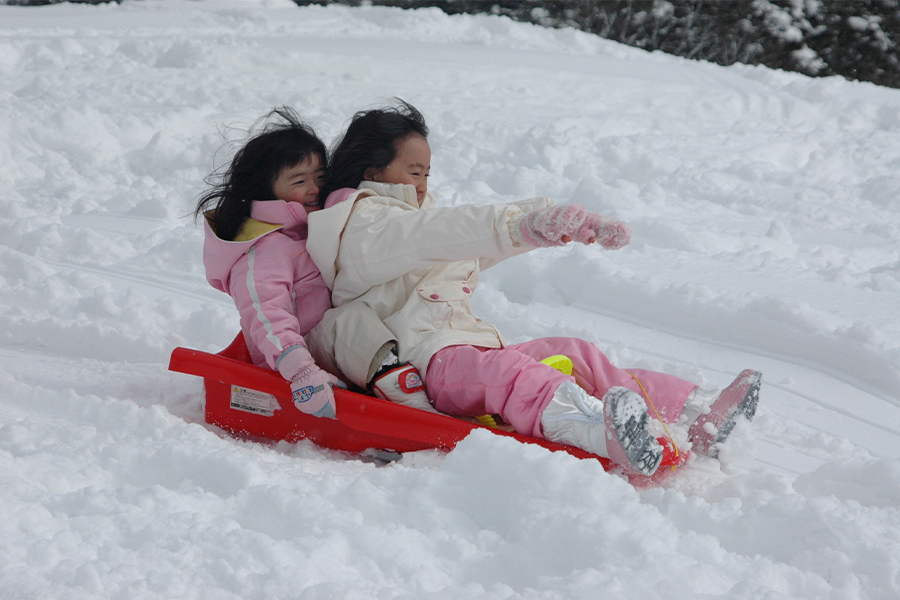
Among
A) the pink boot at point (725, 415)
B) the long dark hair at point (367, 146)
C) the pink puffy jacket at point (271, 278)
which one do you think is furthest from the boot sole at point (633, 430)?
the long dark hair at point (367, 146)

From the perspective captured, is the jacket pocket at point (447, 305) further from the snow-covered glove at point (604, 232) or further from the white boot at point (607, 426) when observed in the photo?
the snow-covered glove at point (604, 232)

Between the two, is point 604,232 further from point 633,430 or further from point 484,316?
point 484,316

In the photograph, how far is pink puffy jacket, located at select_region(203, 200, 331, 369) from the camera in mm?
2033

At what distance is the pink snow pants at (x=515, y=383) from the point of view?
1915 mm

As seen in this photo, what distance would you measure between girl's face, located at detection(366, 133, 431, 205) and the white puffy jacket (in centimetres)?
4

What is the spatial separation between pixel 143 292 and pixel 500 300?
4.63 ft

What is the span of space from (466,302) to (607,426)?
1.89 ft

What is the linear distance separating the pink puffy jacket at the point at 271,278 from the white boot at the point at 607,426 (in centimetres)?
67

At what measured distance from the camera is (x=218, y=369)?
2.10m

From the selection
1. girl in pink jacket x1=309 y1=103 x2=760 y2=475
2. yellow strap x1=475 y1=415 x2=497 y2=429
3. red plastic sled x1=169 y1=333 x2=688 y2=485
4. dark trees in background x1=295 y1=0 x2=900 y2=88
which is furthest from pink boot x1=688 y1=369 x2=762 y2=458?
dark trees in background x1=295 y1=0 x2=900 y2=88

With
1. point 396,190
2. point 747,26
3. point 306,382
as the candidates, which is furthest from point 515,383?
point 747,26

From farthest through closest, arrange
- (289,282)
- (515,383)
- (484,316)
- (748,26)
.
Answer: (748,26) < (484,316) < (289,282) < (515,383)

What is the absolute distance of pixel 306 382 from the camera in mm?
1953

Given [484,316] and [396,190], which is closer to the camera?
[396,190]
